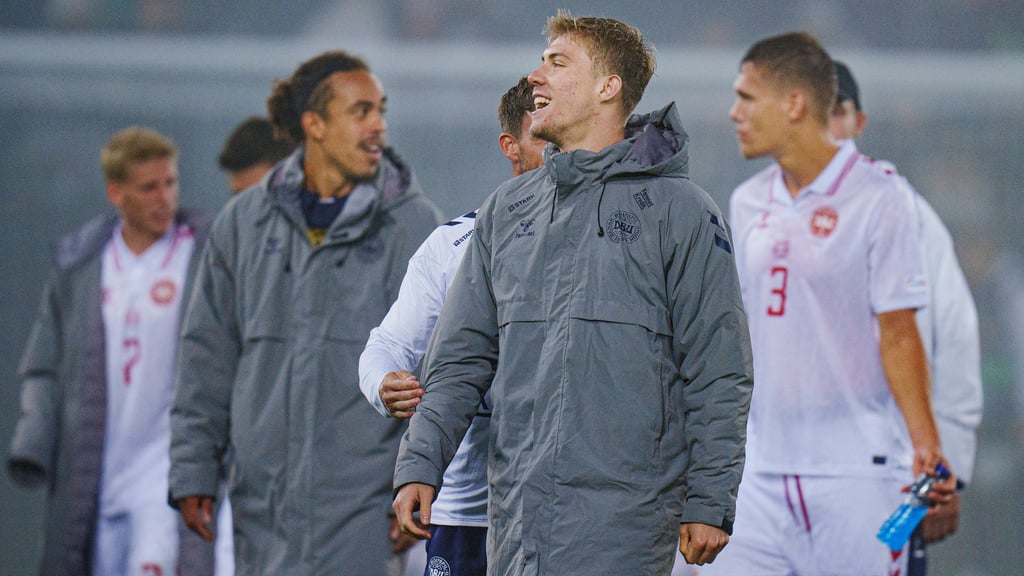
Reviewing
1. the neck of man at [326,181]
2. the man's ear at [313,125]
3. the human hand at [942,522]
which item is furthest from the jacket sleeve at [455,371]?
the human hand at [942,522]

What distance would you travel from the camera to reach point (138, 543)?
14.3 feet

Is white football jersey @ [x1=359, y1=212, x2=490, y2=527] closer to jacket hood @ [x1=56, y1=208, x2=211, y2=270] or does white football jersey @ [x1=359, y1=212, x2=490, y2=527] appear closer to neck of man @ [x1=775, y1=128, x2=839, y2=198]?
neck of man @ [x1=775, y1=128, x2=839, y2=198]

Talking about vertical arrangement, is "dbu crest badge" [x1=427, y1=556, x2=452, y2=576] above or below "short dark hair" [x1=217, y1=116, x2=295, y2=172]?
below

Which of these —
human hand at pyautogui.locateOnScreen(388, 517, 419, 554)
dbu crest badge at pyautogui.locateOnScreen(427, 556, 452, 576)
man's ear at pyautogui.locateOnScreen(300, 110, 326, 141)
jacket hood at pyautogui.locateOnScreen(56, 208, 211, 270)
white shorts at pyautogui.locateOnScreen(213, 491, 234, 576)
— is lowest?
white shorts at pyautogui.locateOnScreen(213, 491, 234, 576)

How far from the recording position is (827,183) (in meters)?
3.71

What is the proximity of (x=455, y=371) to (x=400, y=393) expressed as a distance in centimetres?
14

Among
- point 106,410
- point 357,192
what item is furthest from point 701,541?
point 106,410

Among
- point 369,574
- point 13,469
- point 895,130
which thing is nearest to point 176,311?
point 13,469

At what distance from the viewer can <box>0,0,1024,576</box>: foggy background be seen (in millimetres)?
5738

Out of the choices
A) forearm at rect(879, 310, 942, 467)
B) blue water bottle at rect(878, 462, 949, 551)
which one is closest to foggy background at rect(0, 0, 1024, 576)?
forearm at rect(879, 310, 942, 467)

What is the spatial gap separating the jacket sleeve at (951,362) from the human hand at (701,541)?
1.93 m

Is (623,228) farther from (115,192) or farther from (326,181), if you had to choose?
(115,192)

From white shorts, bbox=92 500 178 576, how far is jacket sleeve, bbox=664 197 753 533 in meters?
2.44

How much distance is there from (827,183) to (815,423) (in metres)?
0.64
